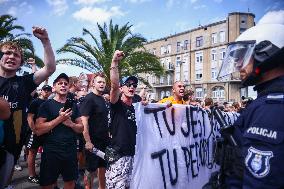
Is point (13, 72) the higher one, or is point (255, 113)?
point (13, 72)

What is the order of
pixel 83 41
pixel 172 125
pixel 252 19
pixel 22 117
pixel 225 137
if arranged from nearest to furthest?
1. pixel 225 137
2. pixel 22 117
3. pixel 172 125
4. pixel 83 41
5. pixel 252 19

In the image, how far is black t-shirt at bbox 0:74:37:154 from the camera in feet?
11.3

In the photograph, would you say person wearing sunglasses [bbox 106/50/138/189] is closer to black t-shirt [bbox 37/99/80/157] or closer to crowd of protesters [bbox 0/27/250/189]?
crowd of protesters [bbox 0/27/250/189]

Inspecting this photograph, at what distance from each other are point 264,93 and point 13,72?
9.30ft

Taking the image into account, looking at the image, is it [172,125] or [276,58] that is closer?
[276,58]

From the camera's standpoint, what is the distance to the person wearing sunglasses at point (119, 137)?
426 cm

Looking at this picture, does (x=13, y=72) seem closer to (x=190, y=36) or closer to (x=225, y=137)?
(x=225, y=137)

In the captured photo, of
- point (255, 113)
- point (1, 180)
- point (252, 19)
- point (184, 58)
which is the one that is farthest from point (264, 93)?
point (184, 58)

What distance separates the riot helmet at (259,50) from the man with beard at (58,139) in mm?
2689

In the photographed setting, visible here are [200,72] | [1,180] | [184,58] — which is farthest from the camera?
[184,58]

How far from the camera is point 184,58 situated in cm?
5747

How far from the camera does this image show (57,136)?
4480mm

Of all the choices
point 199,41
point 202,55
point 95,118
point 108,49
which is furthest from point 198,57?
point 95,118

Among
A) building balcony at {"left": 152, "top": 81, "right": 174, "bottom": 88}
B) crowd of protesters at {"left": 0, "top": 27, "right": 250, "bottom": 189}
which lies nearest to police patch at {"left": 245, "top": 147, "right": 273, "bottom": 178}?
crowd of protesters at {"left": 0, "top": 27, "right": 250, "bottom": 189}
